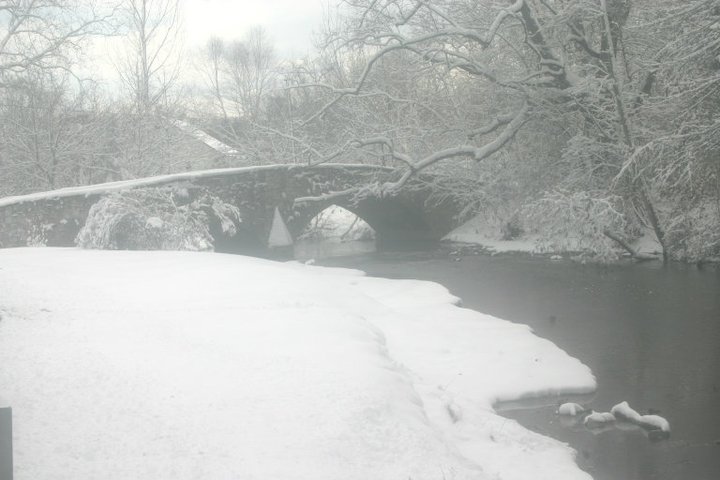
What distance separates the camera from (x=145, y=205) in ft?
53.7

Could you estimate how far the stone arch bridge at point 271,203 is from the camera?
54.2 feet

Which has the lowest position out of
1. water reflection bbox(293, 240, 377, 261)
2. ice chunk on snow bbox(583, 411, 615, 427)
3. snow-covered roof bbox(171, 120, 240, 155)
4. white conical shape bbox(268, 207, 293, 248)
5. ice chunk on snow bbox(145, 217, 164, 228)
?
ice chunk on snow bbox(583, 411, 615, 427)

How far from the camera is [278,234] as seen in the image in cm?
2216

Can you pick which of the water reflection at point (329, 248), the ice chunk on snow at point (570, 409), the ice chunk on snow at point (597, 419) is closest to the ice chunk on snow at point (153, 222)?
the water reflection at point (329, 248)

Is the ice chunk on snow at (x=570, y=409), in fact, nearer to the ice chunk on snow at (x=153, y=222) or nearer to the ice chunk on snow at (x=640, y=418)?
the ice chunk on snow at (x=640, y=418)

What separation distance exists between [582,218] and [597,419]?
832 centimetres

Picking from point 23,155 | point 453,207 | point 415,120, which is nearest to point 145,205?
point 415,120

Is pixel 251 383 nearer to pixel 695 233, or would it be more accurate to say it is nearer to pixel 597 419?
pixel 597 419

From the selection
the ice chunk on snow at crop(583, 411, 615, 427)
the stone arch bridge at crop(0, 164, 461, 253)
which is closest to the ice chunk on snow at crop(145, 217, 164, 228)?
the stone arch bridge at crop(0, 164, 461, 253)

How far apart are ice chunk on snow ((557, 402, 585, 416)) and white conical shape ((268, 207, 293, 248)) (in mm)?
15287

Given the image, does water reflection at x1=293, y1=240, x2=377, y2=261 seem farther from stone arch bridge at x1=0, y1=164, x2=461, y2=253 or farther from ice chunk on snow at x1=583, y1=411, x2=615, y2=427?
ice chunk on snow at x1=583, y1=411, x2=615, y2=427

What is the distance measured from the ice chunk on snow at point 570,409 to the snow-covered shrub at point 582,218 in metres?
7.77

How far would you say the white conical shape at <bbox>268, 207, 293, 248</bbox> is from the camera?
72.2ft

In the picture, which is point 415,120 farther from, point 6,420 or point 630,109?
point 6,420
